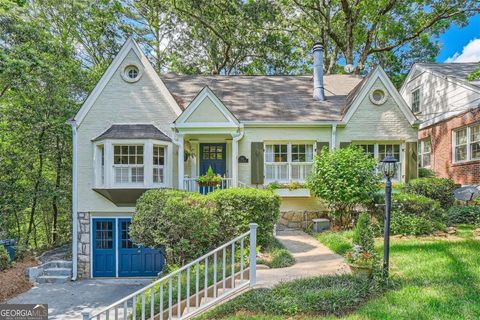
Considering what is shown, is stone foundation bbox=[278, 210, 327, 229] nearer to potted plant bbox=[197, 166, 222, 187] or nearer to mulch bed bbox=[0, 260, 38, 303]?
potted plant bbox=[197, 166, 222, 187]

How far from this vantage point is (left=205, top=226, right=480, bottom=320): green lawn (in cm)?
464

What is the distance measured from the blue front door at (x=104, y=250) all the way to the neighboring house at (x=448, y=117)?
14845 millimetres

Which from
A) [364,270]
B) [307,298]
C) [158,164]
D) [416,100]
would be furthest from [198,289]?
[416,100]

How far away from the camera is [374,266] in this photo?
5691 millimetres

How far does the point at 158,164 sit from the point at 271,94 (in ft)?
20.7

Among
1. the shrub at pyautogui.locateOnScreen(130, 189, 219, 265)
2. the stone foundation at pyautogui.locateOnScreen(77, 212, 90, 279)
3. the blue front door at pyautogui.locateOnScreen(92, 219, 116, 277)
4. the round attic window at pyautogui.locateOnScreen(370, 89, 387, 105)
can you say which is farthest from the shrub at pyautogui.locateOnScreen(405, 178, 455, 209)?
the stone foundation at pyautogui.locateOnScreen(77, 212, 90, 279)

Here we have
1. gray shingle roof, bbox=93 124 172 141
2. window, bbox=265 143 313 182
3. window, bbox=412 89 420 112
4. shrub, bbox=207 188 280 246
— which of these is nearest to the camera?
shrub, bbox=207 188 280 246

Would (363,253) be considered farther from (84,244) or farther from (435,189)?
(84,244)

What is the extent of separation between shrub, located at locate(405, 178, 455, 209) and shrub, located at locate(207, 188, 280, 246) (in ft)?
21.1

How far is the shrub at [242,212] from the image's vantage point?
326 inches

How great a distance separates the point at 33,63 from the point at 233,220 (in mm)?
7588

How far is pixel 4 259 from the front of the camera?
10.7m

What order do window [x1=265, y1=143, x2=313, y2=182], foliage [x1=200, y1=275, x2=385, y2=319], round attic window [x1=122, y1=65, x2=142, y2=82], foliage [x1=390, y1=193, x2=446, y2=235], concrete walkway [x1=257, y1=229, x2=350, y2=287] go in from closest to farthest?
foliage [x1=200, y1=275, x2=385, y2=319] → concrete walkway [x1=257, y1=229, x2=350, y2=287] → foliage [x1=390, y1=193, x2=446, y2=235] → round attic window [x1=122, y1=65, x2=142, y2=82] → window [x1=265, y1=143, x2=313, y2=182]

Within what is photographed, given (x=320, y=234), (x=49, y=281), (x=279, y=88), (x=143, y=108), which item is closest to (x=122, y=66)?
(x=143, y=108)
